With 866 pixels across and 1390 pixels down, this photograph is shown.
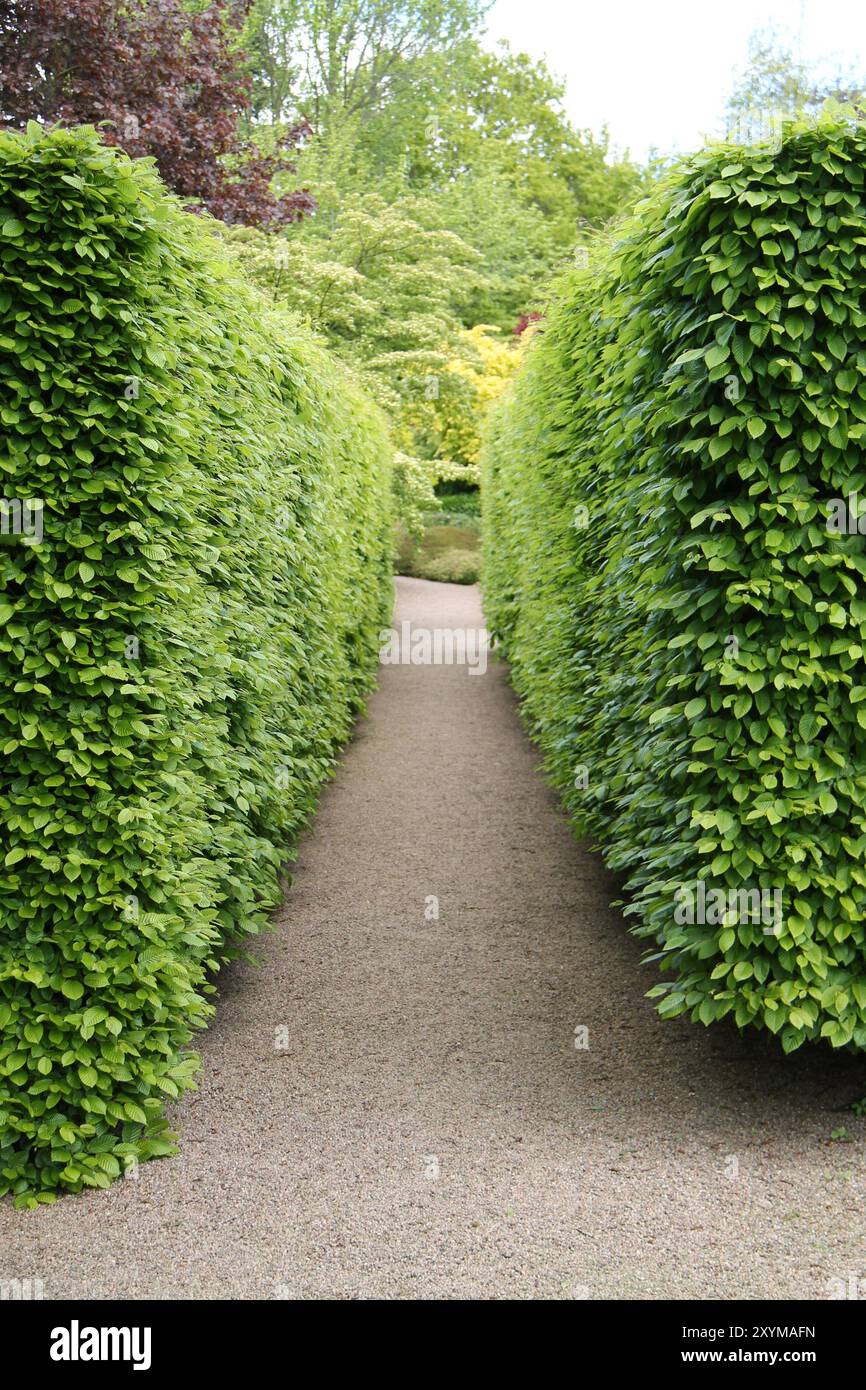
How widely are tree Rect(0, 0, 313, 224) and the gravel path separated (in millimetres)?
8546

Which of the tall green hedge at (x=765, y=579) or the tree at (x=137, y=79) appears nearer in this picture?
the tall green hedge at (x=765, y=579)

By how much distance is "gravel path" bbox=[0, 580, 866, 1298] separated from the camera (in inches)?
131

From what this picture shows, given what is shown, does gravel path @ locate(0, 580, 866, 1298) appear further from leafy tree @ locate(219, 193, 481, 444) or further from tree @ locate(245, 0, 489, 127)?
tree @ locate(245, 0, 489, 127)

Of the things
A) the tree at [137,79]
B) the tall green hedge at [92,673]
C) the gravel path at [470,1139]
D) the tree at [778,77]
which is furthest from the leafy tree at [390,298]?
the tree at [778,77]

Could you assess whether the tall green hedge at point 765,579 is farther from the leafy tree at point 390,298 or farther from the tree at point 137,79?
the leafy tree at point 390,298

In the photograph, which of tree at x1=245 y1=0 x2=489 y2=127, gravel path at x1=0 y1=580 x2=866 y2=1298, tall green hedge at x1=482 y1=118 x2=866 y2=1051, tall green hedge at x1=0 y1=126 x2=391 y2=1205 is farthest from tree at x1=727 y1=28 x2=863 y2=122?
tall green hedge at x1=0 y1=126 x2=391 y2=1205

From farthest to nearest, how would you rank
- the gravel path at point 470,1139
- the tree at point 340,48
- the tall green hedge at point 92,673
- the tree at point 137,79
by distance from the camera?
the tree at point 340,48 → the tree at point 137,79 → the tall green hedge at point 92,673 → the gravel path at point 470,1139

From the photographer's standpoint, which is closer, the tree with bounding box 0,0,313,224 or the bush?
the tree with bounding box 0,0,313,224

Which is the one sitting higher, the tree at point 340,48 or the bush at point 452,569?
the tree at point 340,48

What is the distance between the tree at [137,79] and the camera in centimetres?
1205

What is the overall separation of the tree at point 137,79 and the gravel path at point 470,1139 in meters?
8.55

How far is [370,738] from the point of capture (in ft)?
35.2

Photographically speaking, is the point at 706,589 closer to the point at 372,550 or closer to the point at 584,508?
the point at 584,508
